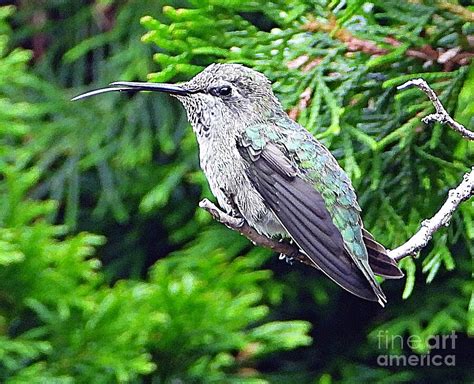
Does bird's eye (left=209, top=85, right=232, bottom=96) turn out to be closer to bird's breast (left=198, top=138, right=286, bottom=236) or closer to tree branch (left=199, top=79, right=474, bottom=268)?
bird's breast (left=198, top=138, right=286, bottom=236)

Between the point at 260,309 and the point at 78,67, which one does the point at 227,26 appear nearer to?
the point at 260,309

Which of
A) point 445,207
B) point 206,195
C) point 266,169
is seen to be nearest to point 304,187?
point 266,169

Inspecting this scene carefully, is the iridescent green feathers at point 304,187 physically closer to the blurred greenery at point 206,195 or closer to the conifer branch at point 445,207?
the conifer branch at point 445,207

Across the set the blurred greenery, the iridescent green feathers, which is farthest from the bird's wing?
the blurred greenery

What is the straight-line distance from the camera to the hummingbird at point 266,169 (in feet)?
5.62

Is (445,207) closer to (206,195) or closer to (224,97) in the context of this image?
(224,97)

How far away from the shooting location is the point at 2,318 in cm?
275

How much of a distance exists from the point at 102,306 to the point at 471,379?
1538 mm

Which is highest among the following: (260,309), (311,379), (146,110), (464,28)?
(464,28)

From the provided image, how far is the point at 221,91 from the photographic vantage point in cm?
186

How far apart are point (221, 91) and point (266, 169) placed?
20 cm

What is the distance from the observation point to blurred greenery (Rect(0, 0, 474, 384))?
2.33 m

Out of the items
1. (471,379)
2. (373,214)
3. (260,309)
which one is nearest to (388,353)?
(471,379)

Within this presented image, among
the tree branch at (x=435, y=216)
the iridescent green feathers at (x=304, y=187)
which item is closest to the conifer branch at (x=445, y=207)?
the tree branch at (x=435, y=216)
